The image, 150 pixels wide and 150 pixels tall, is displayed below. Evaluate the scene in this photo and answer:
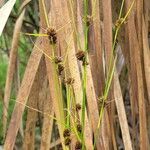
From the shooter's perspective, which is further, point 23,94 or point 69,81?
point 23,94

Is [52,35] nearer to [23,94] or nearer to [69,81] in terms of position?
[69,81]

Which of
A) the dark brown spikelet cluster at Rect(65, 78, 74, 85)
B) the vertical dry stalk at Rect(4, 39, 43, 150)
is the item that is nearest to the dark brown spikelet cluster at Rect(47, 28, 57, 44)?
the dark brown spikelet cluster at Rect(65, 78, 74, 85)

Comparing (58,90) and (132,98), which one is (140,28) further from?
(58,90)

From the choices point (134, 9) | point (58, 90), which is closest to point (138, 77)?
point (134, 9)

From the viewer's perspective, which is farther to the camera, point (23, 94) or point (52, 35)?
point (23, 94)

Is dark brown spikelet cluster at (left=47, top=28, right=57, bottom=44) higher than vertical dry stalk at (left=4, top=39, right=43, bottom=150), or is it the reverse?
dark brown spikelet cluster at (left=47, top=28, right=57, bottom=44)

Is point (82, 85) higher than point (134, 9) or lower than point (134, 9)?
lower

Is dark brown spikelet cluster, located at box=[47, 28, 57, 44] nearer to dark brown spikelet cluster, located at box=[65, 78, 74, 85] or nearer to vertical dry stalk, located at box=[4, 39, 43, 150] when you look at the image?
dark brown spikelet cluster, located at box=[65, 78, 74, 85]

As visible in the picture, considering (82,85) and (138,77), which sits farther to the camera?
(138,77)

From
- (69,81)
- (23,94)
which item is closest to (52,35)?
(69,81)

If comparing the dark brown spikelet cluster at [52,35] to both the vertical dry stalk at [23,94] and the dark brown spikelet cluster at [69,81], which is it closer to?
the dark brown spikelet cluster at [69,81]

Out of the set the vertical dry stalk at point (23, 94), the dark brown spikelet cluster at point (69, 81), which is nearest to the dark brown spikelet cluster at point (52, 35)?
the dark brown spikelet cluster at point (69, 81)
